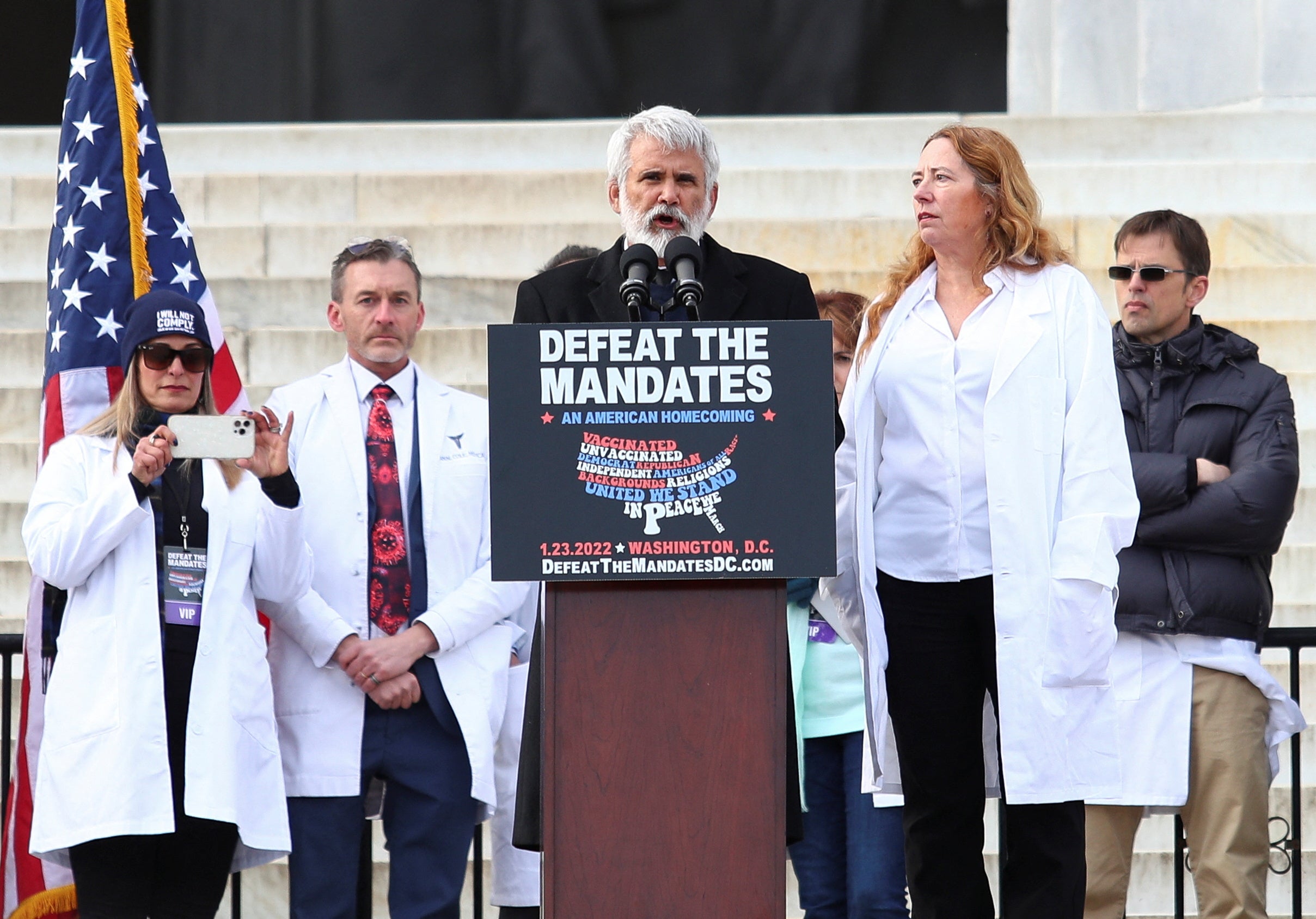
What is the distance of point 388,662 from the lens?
4953mm

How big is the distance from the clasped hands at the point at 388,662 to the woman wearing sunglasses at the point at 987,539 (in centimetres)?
128

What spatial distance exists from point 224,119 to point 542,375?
1106 centimetres

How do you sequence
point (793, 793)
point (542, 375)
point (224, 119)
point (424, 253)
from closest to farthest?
point (542, 375) → point (793, 793) → point (424, 253) → point (224, 119)

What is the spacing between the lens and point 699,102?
13977mm

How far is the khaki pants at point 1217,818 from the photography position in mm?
4797

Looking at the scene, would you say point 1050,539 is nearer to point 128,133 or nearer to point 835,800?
point 835,800

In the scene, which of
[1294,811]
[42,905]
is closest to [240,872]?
[42,905]

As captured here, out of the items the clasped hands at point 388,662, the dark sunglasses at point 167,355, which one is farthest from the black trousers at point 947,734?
the dark sunglasses at point 167,355

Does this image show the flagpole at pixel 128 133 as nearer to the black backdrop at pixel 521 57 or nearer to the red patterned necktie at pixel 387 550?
the red patterned necktie at pixel 387 550

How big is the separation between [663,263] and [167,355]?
1.52 metres

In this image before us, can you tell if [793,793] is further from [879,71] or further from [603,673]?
[879,71]

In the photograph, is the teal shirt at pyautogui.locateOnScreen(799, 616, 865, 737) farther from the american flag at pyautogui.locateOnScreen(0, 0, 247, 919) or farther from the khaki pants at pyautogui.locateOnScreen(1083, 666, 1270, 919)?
the american flag at pyautogui.locateOnScreen(0, 0, 247, 919)

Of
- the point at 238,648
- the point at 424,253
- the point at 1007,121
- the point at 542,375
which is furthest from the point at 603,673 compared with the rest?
the point at 1007,121

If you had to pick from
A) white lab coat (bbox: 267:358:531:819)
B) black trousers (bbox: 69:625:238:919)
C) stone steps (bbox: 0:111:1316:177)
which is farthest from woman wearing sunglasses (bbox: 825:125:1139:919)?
stone steps (bbox: 0:111:1316:177)
